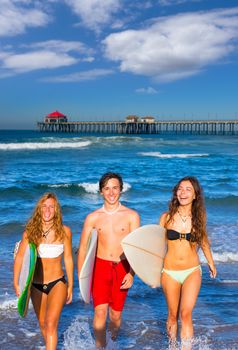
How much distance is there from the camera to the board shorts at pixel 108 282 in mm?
3900

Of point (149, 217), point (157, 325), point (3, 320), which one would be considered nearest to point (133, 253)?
point (157, 325)

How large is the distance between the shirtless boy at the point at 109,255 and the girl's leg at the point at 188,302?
1.69 ft

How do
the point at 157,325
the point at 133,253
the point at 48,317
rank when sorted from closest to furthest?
the point at 48,317
the point at 133,253
the point at 157,325

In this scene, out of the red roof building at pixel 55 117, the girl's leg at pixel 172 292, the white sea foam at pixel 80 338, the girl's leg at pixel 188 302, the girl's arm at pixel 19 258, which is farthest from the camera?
the red roof building at pixel 55 117

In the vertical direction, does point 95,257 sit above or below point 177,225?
below

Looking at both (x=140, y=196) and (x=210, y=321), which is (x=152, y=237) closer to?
(x=210, y=321)

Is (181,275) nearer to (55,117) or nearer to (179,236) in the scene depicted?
(179,236)

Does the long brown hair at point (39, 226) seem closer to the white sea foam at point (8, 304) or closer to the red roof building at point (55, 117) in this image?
the white sea foam at point (8, 304)

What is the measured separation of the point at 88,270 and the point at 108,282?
24 cm

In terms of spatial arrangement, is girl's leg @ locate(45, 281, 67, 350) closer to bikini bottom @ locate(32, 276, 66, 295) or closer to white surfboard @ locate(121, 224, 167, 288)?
bikini bottom @ locate(32, 276, 66, 295)

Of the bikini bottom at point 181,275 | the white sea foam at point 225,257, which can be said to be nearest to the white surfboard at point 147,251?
the bikini bottom at point 181,275

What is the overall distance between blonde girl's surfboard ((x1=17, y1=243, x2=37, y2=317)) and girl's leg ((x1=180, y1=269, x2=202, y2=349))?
139 cm

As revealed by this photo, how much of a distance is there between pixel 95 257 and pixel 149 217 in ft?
24.4

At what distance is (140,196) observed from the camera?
50.5ft
